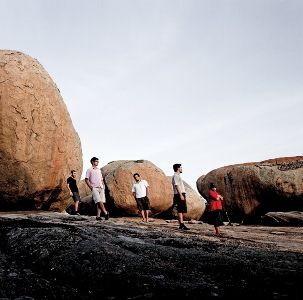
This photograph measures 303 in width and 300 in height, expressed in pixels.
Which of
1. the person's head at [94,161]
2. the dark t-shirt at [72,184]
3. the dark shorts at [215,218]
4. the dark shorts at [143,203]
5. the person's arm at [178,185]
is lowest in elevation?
the dark shorts at [215,218]

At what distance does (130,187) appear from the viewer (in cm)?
1720

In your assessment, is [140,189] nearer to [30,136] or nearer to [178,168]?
[178,168]

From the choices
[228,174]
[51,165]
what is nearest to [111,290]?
[51,165]

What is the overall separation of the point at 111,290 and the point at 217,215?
5582 mm

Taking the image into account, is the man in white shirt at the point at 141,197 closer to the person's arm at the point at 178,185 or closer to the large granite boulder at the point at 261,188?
the person's arm at the point at 178,185

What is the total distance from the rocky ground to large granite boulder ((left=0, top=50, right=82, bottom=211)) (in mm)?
4692

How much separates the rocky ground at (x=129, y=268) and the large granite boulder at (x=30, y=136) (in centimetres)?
469

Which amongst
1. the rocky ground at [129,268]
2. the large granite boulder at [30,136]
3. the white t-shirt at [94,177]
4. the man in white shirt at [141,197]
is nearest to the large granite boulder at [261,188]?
the man in white shirt at [141,197]

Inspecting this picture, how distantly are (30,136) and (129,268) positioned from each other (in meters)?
6.74

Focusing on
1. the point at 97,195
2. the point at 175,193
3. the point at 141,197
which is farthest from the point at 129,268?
the point at 141,197

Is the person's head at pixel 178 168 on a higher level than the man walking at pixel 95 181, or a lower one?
higher

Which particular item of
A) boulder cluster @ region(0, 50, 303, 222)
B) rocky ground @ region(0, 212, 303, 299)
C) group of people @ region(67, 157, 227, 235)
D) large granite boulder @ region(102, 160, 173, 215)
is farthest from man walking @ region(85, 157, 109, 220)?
large granite boulder @ region(102, 160, 173, 215)

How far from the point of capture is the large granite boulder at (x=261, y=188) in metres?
16.5

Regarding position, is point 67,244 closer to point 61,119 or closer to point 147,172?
point 61,119
